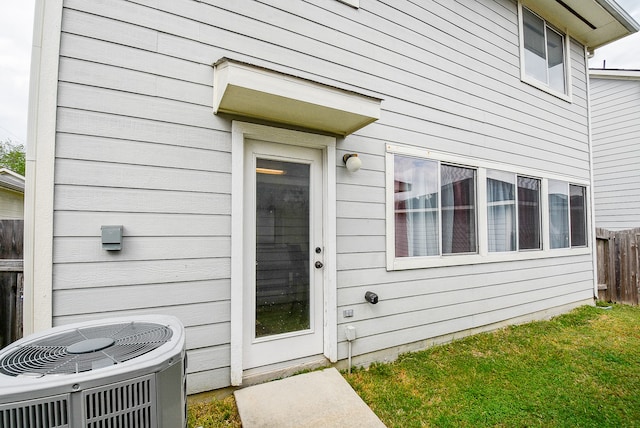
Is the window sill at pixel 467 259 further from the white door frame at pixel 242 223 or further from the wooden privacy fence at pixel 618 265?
the wooden privacy fence at pixel 618 265

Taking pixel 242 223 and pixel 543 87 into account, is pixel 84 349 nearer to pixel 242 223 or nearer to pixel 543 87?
pixel 242 223

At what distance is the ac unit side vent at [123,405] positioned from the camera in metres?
0.93

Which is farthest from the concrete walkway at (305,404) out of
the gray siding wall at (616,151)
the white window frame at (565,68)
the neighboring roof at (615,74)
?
the neighboring roof at (615,74)

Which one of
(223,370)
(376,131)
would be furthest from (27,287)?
(376,131)

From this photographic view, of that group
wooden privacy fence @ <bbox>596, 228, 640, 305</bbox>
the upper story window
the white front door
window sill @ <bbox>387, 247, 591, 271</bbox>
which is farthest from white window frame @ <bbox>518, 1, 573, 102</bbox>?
the white front door

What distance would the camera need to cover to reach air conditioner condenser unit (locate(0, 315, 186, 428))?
0.88 metres

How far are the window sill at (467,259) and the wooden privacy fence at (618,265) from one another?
1.79 metres

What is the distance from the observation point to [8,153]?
1995 cm

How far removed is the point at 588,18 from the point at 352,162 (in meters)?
5.62

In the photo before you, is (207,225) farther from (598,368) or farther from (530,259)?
(530,259)

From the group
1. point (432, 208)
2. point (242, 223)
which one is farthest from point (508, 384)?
point (242, 223)

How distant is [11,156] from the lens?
65.2 feet

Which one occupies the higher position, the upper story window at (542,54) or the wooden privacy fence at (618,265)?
the upper story window at (542,54)

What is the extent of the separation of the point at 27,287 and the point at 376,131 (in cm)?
313
